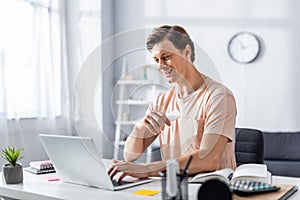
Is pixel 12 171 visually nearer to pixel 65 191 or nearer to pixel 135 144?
pixel 65 191

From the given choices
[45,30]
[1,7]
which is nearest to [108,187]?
[1,7]

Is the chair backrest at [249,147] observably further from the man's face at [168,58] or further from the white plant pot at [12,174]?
the white plant pot at [12,174]

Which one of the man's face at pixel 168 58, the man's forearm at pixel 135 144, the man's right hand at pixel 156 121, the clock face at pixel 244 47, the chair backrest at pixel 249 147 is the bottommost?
the chair backrest at pixel 249 147

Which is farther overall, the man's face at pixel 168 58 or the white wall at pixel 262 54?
the white wall at pixel 262 54

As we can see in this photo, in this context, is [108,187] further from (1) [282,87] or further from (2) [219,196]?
(1) [282,87]

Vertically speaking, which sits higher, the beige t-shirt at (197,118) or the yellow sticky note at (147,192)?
the beige t-shirt at (197,118)

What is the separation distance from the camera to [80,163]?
1441mm

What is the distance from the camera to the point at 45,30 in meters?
4.24

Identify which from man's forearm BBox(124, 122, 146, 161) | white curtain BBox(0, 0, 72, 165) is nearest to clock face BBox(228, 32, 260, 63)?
white curtain BBox(0, 0, 72, 165)

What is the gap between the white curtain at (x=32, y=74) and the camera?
3855 millimetres

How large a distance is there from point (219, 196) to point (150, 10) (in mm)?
4018

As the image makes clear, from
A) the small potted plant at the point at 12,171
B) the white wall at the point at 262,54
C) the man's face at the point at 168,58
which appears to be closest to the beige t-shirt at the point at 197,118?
the man's face at the point at 168,58

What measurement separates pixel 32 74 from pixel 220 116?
2.81 m

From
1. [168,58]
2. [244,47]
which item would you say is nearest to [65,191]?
[168,58]
